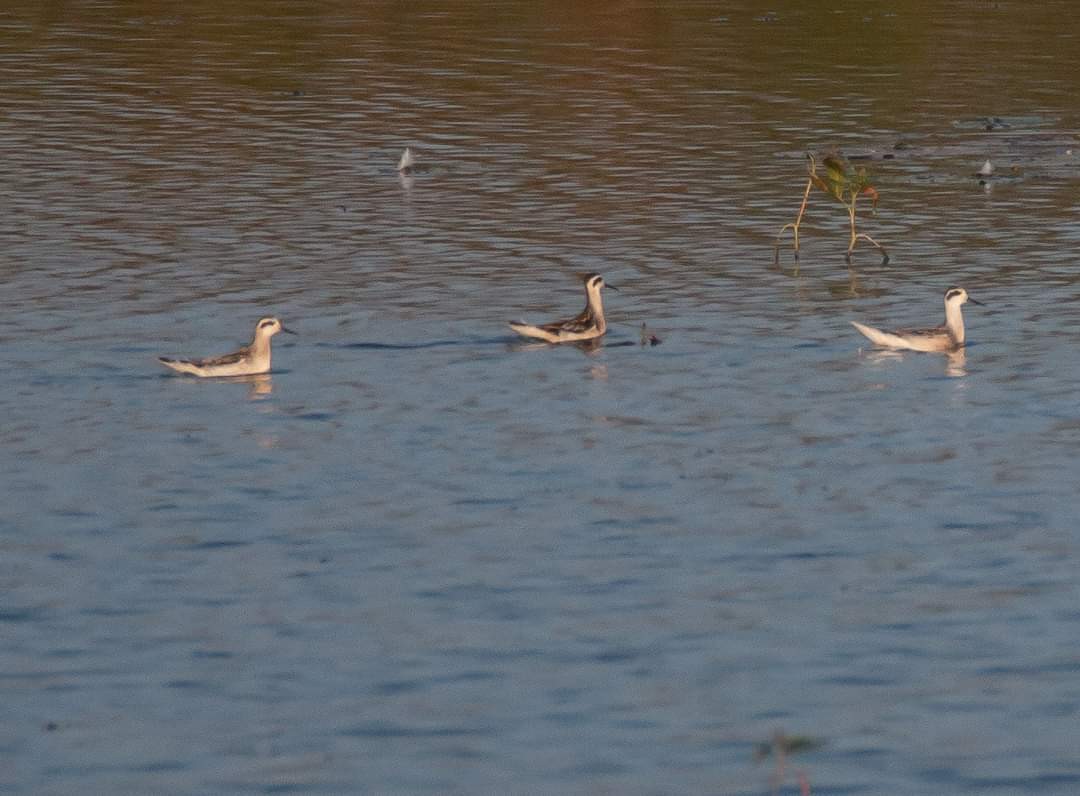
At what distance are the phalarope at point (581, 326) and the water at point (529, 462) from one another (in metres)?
0.32

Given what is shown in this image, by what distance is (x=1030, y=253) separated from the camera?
34469 millimetres

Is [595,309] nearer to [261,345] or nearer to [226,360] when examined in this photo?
[261,345]

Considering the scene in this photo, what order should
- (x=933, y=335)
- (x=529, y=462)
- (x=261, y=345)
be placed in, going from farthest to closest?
1. (x=933, y=335)
2. (x=261, y=345)
3. (x=529, y=462)

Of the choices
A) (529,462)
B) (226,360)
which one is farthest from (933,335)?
(226,360)

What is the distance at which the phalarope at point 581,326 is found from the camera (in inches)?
1096

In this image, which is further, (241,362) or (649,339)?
(649,339)

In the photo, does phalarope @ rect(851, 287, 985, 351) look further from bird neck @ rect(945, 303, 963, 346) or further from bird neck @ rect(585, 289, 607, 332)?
bird neck @ rect(585, 289, 607, 332)

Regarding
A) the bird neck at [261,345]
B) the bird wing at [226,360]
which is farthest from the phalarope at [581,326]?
the bird wing at [226,360]

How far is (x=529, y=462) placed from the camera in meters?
22.2

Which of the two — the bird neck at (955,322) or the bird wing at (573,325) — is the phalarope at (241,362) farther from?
the bird neck at (955,322)

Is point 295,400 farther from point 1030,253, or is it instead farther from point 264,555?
point 1030,253

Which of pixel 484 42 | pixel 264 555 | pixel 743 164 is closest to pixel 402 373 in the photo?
pixel 264 555

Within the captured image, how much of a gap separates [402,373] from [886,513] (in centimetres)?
769

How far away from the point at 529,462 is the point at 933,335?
735cm
